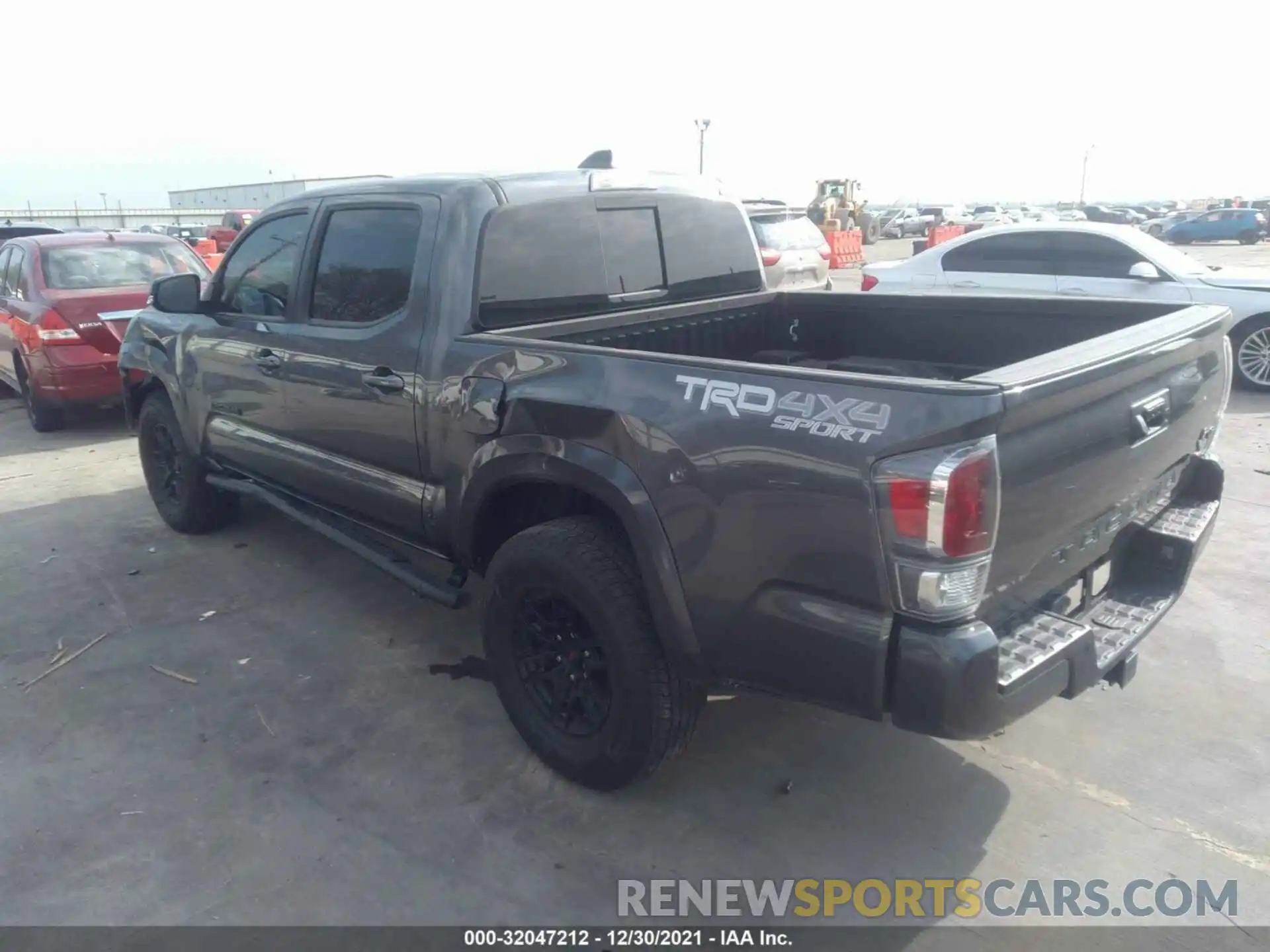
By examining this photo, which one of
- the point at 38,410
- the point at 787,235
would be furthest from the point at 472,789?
the point at 787,235

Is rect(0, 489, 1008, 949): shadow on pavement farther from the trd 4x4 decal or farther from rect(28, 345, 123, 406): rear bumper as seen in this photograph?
rect(28, 345, 123, 406): rear bumper

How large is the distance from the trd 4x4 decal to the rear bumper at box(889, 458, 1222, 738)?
50 cm

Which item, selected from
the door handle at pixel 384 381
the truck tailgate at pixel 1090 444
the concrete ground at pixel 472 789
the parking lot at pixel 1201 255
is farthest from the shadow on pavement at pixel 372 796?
the parking lot at pixel 1201 255

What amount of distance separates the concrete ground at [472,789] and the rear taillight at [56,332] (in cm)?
425

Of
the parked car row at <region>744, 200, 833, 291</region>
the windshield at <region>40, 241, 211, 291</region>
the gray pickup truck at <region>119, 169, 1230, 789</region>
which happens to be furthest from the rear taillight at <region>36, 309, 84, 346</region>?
the parked car row at <region>744, 200, 833, 291</region>

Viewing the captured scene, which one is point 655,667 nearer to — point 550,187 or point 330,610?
point 550,187

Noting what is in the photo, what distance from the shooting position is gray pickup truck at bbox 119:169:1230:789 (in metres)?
2.29

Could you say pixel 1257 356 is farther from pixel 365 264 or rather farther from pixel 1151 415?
pixel 365 264

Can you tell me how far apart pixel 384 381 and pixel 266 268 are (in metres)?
1.36

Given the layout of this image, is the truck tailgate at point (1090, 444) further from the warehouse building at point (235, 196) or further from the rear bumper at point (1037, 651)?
the warehouse building at point (235, 196)

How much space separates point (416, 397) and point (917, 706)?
7.13 ft

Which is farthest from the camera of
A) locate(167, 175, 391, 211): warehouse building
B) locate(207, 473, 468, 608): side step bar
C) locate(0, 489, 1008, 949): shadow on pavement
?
locate(167, 175, 391, 211): warehouse building

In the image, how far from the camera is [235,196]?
66125 millimetres

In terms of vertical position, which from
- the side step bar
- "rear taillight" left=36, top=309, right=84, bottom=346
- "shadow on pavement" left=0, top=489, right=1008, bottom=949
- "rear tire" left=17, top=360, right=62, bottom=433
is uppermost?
"rear taillight" left=36, top=309, right=84, bottom=346
